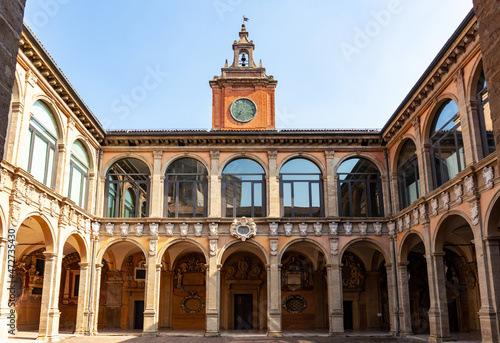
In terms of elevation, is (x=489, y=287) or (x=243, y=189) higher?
(x=243, y=189)

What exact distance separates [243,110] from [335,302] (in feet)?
42.7

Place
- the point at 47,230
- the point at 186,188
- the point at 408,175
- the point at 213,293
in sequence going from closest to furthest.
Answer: the point at 47,230, the point at 408,175, the point at 213,293, the point at 186,188

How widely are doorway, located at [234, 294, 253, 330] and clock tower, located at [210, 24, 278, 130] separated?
9564 millimetres

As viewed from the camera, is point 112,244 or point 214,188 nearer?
point 112,244

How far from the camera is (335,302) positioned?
21.3 metres

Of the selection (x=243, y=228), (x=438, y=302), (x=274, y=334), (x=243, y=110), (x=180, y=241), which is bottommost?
(x=274, y=334)

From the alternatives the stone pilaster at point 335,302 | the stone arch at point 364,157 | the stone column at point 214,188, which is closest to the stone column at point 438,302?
the stone pilaster at point 335,302

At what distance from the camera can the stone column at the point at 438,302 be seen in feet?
54.6

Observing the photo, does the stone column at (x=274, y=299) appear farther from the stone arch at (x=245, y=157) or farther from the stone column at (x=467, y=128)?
the stone column at (x=467, y=128)

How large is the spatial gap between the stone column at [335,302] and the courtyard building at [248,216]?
6 centimetres

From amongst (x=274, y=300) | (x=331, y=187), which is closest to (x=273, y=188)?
(x=331, y=187)

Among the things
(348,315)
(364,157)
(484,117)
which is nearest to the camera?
(484,117)

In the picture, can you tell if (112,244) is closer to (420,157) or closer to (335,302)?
(335,302)

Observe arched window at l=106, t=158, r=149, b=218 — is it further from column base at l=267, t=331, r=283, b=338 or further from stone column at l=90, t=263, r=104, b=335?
column base at l=267, t=331, r=283, b=338
